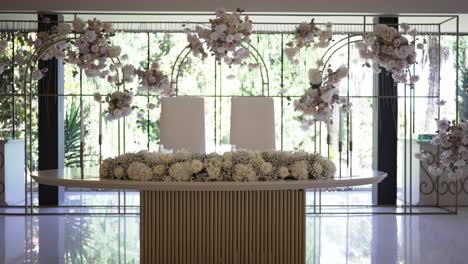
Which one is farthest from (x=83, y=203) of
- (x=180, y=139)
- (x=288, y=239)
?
(x=288, y=239)

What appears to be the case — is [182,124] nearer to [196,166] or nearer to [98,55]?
[98,55]

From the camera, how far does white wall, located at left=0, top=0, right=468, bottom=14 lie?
717cm

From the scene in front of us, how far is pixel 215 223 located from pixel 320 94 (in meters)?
1.43

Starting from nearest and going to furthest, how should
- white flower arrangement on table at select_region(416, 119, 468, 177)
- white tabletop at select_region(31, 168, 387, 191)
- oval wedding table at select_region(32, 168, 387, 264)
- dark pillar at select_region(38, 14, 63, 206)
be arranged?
white tabletop at select_region(31, 168, 387, 191) < oval wedding table at select_region(32, 168, 387, 264) < white flower arrangement on table at select_region(416, 119, 468, 177) < dark pillar at select_region(38, 14, 63, 206)

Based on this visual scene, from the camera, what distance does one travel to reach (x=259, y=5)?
7.23m

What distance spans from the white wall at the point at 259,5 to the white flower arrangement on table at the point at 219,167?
12.8 feet

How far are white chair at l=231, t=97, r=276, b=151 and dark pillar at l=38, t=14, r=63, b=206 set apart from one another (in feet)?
11.1

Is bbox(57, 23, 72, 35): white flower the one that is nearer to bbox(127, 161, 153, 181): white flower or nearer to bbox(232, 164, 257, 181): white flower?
bbox(127, 161, 153, 181): white flower

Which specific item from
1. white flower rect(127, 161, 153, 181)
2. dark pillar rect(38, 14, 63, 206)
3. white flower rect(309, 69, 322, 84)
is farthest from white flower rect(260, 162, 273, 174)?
dark pillar rect(38, 14, 63, 206)

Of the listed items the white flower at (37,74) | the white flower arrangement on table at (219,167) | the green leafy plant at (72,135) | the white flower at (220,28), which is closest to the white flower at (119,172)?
the white flower arrangement on table at (219,167)

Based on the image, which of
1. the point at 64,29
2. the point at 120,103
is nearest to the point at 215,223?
the point at 120,103

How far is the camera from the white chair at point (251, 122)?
5344 millimetres

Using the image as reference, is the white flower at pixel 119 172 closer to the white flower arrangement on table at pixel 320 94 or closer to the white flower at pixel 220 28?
the white flower arrangement on table at pixel 320 94

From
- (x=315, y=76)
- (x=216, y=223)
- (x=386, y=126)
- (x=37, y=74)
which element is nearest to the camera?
(x=216, y=223)
